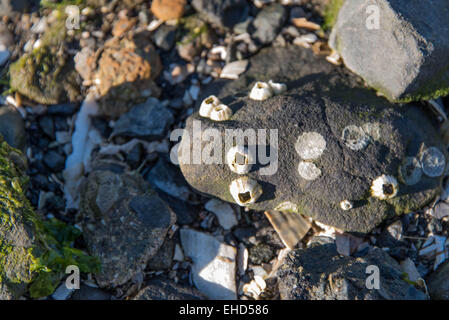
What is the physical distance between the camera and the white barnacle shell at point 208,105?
3.81 meters

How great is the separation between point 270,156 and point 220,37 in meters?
1.81

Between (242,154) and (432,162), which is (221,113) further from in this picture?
(432,162)

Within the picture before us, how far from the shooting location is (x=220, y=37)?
4.66 metres

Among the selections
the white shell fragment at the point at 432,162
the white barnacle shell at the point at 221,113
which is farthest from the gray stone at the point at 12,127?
the white shell fragment at the point at 432,162

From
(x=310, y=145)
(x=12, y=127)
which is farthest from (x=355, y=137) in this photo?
(x=12, y=127)

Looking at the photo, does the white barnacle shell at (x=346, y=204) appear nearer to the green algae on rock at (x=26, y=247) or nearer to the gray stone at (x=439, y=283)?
the gray stone at (x=439, y=283)

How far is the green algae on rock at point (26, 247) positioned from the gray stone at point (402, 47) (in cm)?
338

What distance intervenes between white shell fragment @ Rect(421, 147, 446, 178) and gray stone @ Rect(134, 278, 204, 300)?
2552 millimetres

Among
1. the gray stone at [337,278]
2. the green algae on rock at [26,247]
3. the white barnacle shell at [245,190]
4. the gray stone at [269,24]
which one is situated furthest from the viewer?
the gray stone at [269,24]

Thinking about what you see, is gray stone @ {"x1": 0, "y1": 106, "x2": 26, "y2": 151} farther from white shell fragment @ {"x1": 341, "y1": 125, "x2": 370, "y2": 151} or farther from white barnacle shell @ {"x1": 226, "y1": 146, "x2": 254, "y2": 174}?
white shell fragment @ {"x1": 341, "y1": 125, "x2": 370, "y2": 151}

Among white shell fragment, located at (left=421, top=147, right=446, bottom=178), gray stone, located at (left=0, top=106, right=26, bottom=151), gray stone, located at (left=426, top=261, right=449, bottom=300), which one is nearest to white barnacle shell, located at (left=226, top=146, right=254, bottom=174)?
white shell fragment, located at (left=421, top=147, right=446, bottom=178)
